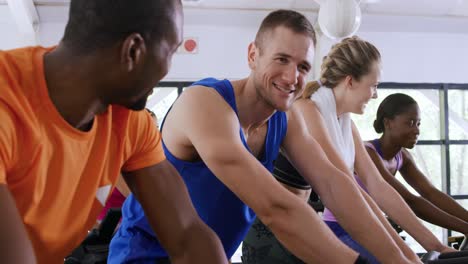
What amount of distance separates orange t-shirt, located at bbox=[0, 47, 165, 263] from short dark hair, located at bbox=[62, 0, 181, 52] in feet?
0.23

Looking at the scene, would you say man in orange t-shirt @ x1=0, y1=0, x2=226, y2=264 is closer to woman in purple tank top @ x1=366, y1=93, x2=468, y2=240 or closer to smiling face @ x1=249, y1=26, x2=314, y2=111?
smiling face @ x1=249, y1=26, x2=314, y2=111

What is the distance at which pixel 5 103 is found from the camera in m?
0.81

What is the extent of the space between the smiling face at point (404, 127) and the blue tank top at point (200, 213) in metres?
1.53

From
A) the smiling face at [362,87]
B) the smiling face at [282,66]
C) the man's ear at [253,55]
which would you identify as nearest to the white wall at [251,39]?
the smiling face at [362,87]

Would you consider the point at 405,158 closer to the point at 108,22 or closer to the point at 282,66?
the point at 282,66

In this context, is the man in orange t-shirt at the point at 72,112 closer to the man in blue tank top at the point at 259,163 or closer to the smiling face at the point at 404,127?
the man in blue tank top at the point at 259,163

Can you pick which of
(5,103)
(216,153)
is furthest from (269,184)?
(5,103)

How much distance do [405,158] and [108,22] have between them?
252 cm

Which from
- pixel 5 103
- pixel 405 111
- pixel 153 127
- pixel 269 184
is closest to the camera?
pixel 5 103

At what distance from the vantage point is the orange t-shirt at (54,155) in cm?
85

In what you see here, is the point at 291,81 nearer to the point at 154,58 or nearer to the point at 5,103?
the point at 154,58

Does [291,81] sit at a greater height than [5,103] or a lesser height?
lesser

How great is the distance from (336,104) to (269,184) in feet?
3.11

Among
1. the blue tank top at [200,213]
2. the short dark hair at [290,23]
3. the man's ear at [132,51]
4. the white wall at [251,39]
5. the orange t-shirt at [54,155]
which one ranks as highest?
the man's ear at [132,51]
